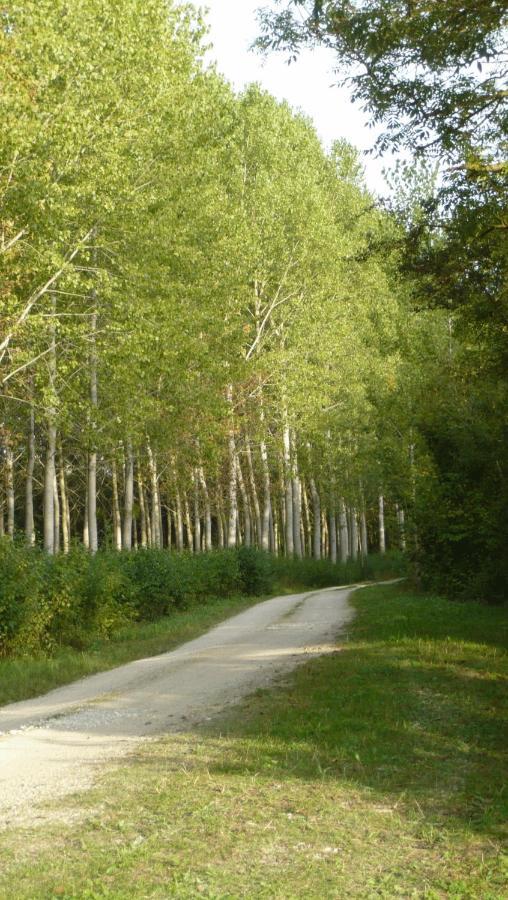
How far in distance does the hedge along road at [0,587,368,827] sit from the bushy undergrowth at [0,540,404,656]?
89.1 inches

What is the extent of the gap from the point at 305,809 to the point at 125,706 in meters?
4.93

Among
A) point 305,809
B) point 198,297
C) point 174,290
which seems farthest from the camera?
point 198,297

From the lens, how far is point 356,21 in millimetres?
11391

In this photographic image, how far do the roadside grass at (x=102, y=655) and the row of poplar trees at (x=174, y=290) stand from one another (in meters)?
2.76

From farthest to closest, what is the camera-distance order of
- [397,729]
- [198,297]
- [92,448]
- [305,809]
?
[198,297], [92,448], [397,729], [305,809]

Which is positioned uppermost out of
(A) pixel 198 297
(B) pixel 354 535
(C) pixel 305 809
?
(A) pixel 198 297

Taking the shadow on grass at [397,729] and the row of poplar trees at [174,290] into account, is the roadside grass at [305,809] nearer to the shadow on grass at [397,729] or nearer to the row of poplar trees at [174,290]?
the shadow on grass at [397,729]

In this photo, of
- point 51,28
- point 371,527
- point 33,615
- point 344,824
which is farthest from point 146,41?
point 371,527

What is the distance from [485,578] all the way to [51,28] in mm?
15251

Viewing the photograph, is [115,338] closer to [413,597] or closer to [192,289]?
[192,289]

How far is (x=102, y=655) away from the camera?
1675cm

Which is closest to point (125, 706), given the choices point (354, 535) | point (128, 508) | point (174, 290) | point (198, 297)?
point (174, 290)

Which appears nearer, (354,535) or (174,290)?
(174,290)

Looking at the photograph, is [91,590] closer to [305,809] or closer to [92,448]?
[92,448]
